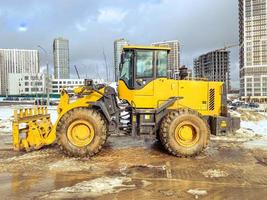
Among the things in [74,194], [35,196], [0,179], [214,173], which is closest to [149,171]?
[214,173]

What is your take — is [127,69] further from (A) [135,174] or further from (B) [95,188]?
(B) [95,188]

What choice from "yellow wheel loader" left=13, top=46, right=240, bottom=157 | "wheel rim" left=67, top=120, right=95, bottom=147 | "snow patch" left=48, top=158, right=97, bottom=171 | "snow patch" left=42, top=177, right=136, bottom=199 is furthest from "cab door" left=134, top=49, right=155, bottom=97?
"snow patch" left=42, top=177, right=136, bottom=199

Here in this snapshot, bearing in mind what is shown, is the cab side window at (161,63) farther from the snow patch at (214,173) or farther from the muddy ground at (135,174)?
the snow patch at (214,173)

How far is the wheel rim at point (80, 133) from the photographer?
9.54 m

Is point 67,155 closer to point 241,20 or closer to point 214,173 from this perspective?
point 214,173

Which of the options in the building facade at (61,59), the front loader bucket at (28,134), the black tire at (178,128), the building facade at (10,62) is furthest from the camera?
the building facade at (10,62)

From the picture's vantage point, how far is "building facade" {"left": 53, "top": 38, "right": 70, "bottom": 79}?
31.1m

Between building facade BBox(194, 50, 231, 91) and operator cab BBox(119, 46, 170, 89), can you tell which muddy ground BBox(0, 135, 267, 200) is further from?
building facade BBox(194, 50, 231, 91)

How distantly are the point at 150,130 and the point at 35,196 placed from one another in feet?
14.5

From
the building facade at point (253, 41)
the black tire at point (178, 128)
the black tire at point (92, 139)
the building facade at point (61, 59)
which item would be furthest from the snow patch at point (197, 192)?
the building facade at point (253, 41)

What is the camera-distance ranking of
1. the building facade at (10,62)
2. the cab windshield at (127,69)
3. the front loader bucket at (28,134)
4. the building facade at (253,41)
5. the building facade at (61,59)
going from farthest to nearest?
1. the building facade at (253,41)
2. the building facade at (10,62)
3. the building facade at (61,59)
4. the cab windshield at (127,69)
5. the front loader bucket at (28,134)

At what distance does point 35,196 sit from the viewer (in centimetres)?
634

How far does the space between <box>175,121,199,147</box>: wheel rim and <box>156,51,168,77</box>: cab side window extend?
1614mm

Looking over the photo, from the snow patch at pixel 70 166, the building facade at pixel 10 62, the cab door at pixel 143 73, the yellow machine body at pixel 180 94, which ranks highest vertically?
the building facade at pixel 10 62
